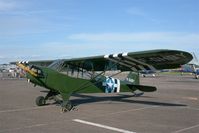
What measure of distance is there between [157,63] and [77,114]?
391 centimetres

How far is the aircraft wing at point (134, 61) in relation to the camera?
10266mm

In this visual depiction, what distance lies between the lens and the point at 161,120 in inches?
348

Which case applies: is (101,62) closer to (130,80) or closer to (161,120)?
(130,80)

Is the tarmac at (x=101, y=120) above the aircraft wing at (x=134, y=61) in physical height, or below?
below

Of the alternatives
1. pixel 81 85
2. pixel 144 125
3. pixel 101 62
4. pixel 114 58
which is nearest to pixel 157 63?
pixel 114 58

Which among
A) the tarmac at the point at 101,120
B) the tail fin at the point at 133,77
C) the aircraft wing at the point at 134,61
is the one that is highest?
the aircraft wing at the point at 134,61

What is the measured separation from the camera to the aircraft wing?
404 inches

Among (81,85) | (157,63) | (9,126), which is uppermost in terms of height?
(157,63)

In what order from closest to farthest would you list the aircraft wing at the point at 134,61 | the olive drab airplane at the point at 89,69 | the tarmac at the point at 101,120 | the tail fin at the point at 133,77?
the tarmac at the point at 101,120 → the aircraft wing at the point at 134,61 → the olive drab airplane at the point at 89,69 → the tail fin at the point at 133,77

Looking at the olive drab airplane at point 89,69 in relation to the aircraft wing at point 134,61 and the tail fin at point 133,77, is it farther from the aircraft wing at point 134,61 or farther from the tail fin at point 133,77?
the tail fin at point 133,77

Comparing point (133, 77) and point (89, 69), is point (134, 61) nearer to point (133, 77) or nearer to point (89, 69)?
point (89, 69)

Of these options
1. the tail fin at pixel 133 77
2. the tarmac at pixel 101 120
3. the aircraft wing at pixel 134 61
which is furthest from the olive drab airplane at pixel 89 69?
the tail fin at pixel 133 77

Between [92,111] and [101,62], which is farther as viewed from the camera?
[101,62]

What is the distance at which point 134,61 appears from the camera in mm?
11797
